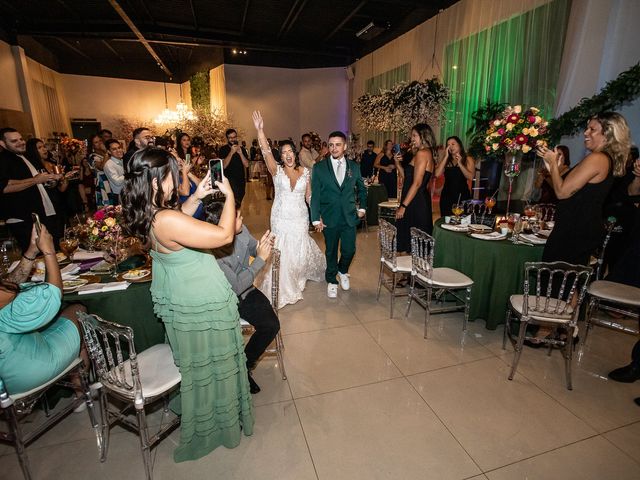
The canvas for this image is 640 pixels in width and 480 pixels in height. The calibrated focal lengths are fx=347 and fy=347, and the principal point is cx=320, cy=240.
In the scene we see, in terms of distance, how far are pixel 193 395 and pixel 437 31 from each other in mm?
9646

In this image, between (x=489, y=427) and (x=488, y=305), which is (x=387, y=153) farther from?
(x=489, y=427)

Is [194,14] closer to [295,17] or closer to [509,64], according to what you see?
[295,17]

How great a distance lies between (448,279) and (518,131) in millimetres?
1525

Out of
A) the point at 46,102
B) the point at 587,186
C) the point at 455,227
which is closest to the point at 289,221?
the point at 455,227

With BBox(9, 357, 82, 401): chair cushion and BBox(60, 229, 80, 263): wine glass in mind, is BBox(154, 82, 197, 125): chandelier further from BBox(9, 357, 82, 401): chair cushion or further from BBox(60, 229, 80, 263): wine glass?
BBox(9, 357, 82, 401): chair cushion

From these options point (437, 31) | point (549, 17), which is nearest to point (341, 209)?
point (549, 17)

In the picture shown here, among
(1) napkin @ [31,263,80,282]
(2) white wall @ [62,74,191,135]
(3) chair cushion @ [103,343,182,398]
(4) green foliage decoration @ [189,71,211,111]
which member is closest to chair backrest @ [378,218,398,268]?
(3) chair cushion @ [103,343,182,398]

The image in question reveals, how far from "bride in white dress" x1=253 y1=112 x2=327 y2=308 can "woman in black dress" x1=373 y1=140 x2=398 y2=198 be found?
4253mm

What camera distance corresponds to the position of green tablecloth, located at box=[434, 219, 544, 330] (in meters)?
3.07

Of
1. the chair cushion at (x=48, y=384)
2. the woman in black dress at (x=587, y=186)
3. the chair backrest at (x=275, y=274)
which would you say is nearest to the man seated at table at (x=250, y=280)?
the chair backrest at (x=275, y=274)

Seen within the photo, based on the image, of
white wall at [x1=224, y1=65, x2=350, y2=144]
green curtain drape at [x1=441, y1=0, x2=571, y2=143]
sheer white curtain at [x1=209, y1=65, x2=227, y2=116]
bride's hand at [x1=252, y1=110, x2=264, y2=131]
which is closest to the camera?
bride's hand at [x1=252, y1=110, x2=264, y2=131]

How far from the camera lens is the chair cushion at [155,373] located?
1.80 metres

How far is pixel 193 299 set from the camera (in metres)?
1.75

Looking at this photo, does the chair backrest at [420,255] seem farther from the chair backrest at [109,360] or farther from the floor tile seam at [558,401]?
the chair backrest at [109,360]
